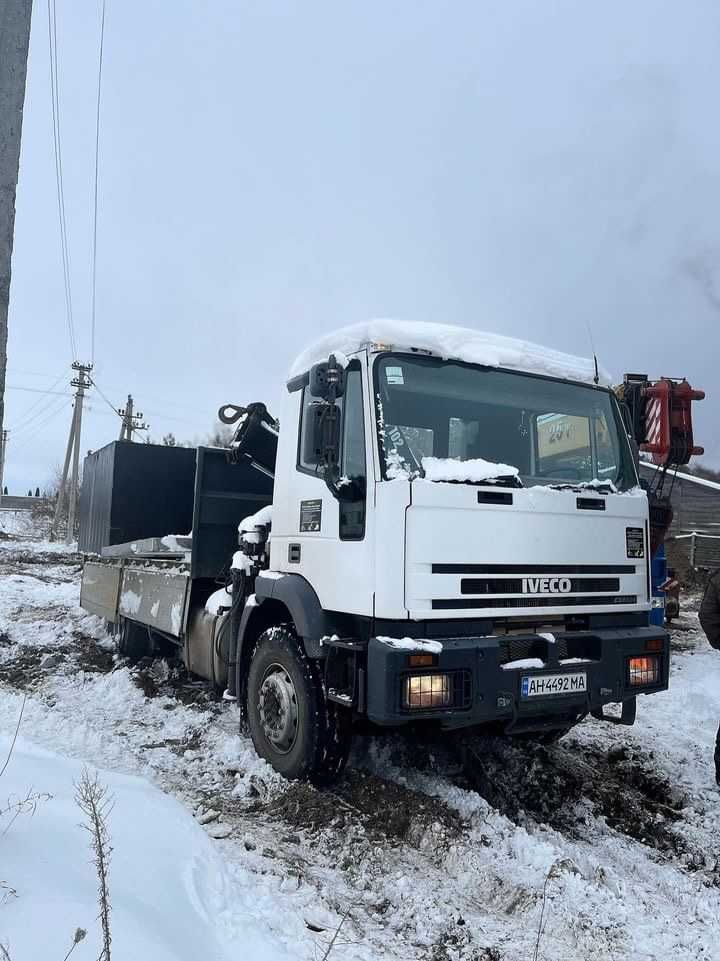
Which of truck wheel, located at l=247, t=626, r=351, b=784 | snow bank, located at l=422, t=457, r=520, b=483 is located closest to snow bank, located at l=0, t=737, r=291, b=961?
truck wheel, located at l=247, t=626, r=351, b=784

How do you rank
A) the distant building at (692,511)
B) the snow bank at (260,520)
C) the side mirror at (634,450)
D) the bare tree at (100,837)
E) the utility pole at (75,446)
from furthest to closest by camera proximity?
the utility pole at (75,446)
the distant building at (692,511)
the snow bank at (260,520)
the side mirror at (634,450)
the bare tree at (100,837)

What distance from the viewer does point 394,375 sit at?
4246 millimetres

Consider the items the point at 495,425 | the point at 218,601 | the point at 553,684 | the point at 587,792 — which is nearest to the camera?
the point at 553,684

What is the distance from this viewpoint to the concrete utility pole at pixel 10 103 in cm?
347

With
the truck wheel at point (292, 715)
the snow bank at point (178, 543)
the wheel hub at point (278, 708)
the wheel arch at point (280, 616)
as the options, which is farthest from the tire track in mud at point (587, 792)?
the snow bank at point (178, 543)

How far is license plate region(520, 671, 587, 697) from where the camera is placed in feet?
13.1

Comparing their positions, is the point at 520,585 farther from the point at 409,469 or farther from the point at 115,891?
the point at 115,891

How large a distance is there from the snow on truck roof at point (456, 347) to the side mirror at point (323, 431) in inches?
18.4

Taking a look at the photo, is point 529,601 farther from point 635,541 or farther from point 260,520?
point 260,520

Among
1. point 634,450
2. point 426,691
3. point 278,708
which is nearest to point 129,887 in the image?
point 426,691

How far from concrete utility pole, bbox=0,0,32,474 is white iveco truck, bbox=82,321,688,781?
171 cm

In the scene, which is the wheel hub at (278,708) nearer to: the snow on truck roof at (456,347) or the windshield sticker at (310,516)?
the windshield sticker at (310,516)

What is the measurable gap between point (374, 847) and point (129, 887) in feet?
5.10

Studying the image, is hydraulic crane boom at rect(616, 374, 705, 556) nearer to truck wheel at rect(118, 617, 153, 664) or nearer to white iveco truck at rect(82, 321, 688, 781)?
white iveco truck at rect(82, 321, 688, 781)
